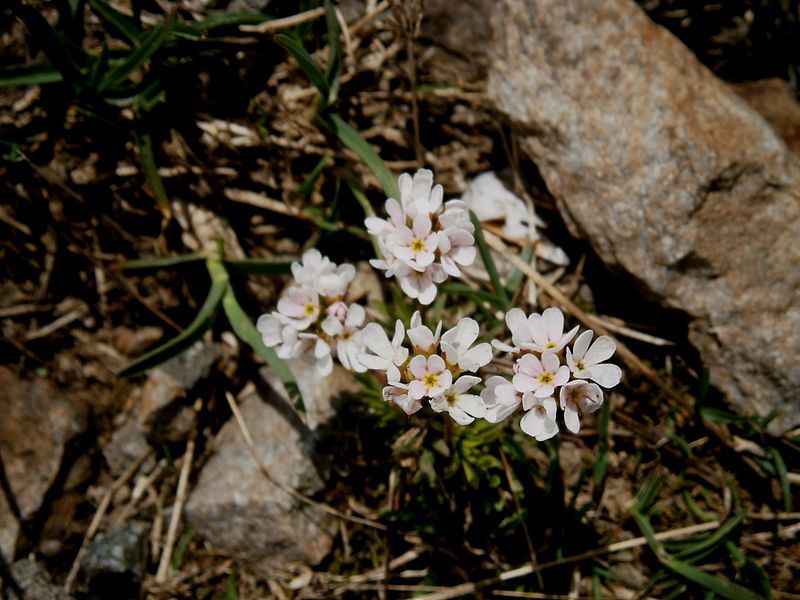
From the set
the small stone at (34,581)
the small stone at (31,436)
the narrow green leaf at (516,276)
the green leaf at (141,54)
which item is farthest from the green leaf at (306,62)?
the small stone at (34,581)

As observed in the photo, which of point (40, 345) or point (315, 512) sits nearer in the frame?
point (315, 512)

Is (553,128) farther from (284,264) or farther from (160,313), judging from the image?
(160,313)

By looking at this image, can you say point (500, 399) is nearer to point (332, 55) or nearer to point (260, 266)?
point (260, 266)

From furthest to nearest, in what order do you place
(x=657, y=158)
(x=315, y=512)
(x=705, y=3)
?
(x=705, y=3)
(x=315, y=512)
(x=657, y=158)

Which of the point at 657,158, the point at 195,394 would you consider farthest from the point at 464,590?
the point at 657,158

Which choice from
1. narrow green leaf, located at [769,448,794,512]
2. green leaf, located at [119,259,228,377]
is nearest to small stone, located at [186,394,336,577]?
green leaf, located at [119,259,228,377]

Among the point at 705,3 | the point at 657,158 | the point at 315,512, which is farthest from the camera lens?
the point at 705,3
